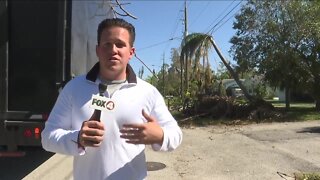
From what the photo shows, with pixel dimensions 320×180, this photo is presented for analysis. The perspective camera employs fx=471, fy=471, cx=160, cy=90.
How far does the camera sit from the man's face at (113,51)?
254cm

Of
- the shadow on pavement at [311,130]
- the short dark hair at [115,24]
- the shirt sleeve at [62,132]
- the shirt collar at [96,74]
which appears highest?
the short dark hair at [115,24]

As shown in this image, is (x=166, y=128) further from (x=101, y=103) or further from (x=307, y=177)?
(x=307, y=177)

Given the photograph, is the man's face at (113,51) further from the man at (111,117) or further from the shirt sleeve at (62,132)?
the shirt sleeve at (62,132)

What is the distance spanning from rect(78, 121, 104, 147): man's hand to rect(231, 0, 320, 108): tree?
20289 millimetres

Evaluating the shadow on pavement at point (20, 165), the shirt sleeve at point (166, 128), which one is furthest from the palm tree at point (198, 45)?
the shirt sleeve at point (166, 128)

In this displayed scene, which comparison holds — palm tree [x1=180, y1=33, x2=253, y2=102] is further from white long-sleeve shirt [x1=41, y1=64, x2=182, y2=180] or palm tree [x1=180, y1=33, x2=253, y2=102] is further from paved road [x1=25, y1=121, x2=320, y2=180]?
white long-sleeve shirt [x1=41, y1=64, x2=182, y2=180]

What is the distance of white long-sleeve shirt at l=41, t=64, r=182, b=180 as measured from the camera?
252cm

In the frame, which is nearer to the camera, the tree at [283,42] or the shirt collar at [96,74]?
the shirt collar at [96,74]

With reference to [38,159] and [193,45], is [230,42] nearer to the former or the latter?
[193,45]

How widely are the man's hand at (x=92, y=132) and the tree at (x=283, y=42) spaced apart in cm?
2029

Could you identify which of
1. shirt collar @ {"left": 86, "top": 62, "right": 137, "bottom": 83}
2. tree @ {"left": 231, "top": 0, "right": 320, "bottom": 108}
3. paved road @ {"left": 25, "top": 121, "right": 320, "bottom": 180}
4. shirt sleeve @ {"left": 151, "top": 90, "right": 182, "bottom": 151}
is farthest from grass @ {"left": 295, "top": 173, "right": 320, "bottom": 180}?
tree @ {"left": 231, "top": 0, "right": 320, "bottom": 108}

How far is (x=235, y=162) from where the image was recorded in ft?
33.0

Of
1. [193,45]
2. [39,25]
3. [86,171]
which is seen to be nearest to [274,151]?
[39,25]

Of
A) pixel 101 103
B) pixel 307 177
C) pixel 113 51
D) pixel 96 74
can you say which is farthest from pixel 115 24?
pixel 307 177
